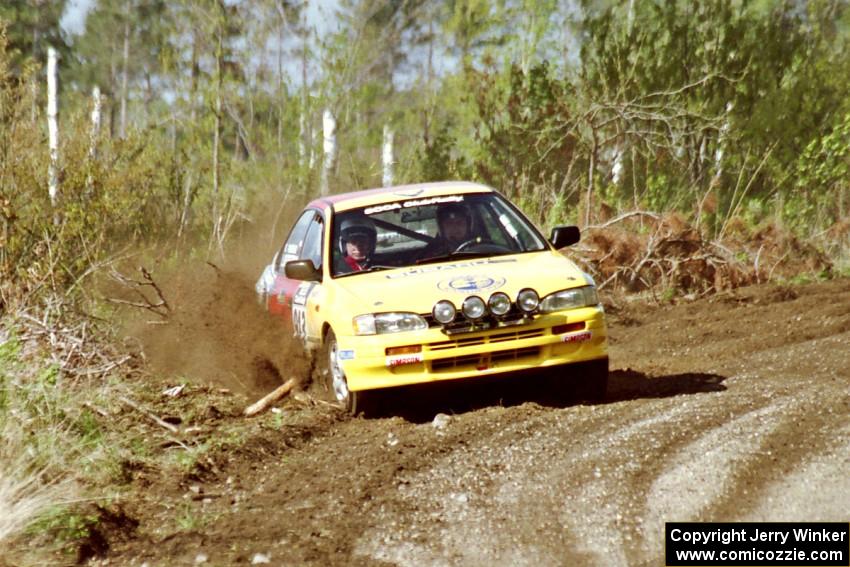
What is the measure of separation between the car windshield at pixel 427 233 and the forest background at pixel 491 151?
82.4 inches

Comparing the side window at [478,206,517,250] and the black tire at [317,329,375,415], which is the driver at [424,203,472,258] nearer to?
the side window at [478,206,517,250]

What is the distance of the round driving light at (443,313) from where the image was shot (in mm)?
8273

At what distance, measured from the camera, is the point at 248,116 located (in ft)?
79.5

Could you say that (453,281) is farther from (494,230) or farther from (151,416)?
(151,416)

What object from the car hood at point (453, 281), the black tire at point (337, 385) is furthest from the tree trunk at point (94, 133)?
the car hood at point (453, 281)

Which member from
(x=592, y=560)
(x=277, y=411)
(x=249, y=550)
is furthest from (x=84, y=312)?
(x=592, y=560)

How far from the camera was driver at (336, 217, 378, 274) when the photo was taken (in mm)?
9391

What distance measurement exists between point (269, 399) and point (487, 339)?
6.62 feet

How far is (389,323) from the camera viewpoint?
8.38m

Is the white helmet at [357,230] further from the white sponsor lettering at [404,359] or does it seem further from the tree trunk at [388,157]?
the tree trunk at [388,157]

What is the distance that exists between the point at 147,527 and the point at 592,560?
224 cm

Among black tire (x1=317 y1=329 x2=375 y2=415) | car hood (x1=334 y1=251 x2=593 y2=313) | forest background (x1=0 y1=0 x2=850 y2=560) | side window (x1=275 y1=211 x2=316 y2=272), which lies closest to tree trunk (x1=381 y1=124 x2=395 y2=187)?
forest background (x1=0 y1=0 x2=850 y2=560)

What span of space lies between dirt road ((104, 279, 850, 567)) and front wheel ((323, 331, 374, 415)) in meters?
0.12

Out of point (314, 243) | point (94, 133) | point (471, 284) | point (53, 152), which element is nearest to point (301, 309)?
point (314, 243)
